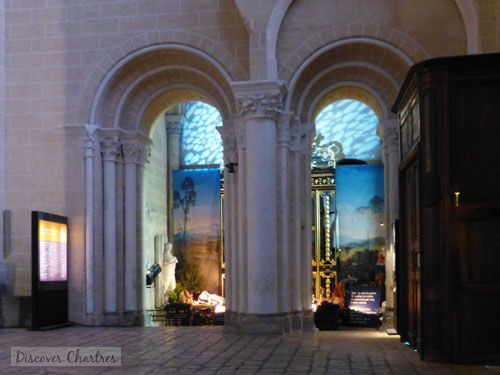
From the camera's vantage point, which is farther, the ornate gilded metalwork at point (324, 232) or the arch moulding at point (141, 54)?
the ornate gilded metalwork at point (324, 232)

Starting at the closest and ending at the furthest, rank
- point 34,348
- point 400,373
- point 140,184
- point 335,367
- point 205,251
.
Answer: point 400,373 < point 335,367 < point 34,348 < point 140,184 < point 205,251

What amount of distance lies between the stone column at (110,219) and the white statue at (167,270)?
5.11m

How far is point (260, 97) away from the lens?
38.1 ft

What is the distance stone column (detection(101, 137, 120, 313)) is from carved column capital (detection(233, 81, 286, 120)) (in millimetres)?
3047

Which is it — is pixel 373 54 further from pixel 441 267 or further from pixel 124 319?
pixel 124 319

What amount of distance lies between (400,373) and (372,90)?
7331 millimetres

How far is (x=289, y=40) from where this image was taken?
1209 centimetres

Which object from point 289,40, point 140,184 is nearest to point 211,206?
point 140,184

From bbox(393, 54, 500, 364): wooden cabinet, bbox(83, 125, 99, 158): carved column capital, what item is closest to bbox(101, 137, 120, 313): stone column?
bbox(83, 125, 99, 158): carved column capital

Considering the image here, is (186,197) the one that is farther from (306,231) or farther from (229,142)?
(306,231)

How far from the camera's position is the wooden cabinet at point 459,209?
23.5ft

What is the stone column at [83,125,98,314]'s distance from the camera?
1263 cm

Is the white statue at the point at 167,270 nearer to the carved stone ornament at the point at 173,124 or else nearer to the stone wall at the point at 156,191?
the stone wall at the point at 156,191

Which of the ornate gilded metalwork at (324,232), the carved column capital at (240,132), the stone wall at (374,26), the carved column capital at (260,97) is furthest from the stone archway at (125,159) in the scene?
the ornate gilded metalwork at (324,232)
